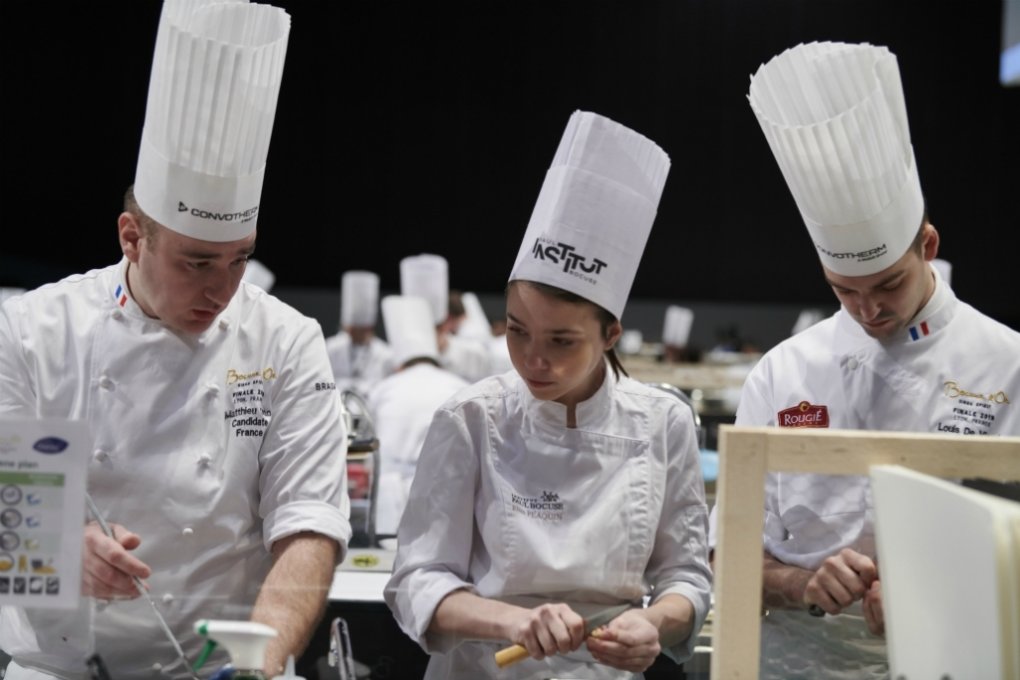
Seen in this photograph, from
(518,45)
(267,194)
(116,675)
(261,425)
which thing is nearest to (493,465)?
(261,425)

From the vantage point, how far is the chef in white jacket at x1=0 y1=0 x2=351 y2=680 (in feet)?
4.67

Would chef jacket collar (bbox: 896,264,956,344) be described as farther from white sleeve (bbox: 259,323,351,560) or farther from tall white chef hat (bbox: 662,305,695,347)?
tall white chef hat (bbox: 662,305,695,347)

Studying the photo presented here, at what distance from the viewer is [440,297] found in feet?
19.1

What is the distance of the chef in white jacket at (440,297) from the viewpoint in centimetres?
566

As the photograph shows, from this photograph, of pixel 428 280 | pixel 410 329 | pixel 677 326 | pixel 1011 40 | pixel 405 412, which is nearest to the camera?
pixel 405 412

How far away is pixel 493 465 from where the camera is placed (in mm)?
1423

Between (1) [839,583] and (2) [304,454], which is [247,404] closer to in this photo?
(2) [304,454]

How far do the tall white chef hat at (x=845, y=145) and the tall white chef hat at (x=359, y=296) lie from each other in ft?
14.4

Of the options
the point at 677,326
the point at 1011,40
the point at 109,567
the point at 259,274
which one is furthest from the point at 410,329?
the point at 677,326

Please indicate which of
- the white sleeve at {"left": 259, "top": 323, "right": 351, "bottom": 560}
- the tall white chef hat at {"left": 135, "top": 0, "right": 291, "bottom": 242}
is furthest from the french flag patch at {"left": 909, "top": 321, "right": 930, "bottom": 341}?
the tall white chef hat at {"left": 135, "top": 0, "right": 291, "bottom": 242}

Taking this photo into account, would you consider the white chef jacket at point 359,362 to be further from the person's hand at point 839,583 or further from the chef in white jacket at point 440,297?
the person's hand at point 839,583

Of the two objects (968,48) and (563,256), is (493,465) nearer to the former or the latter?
(563,256)

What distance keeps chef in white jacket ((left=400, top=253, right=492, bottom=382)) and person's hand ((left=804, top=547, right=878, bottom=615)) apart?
13.6 ft

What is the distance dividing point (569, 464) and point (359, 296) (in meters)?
4.81
